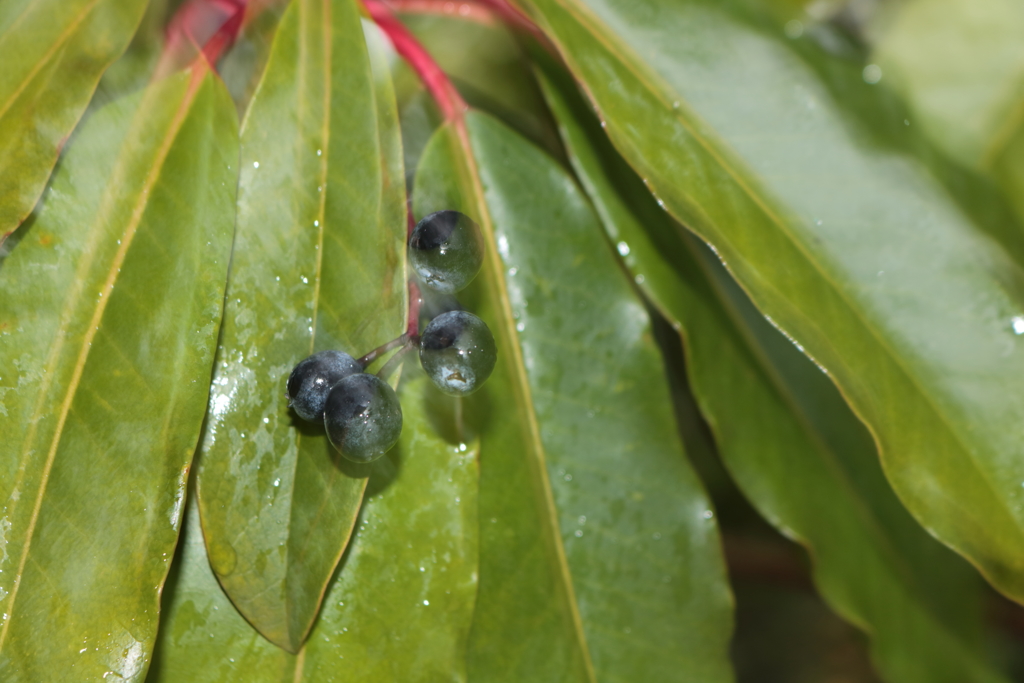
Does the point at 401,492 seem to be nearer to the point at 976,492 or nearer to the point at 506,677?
the point at 506,677

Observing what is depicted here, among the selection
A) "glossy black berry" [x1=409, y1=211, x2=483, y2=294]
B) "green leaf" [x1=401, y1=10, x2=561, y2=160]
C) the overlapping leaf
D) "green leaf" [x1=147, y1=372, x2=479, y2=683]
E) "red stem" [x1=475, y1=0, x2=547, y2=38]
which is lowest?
"green leaf" [x1=147, y1=372, x2=479, y2=683]

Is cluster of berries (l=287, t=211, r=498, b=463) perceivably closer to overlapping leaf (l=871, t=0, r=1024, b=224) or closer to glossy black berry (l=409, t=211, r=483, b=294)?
glossy black berry (l=409, t=211, r=483, b=294)

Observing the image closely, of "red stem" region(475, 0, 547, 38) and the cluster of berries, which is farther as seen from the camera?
"red stem" region(475, 0, 547, 38)

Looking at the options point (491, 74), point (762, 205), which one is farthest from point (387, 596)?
point (491, 74)

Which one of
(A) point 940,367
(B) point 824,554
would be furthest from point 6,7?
(B) point 824,554

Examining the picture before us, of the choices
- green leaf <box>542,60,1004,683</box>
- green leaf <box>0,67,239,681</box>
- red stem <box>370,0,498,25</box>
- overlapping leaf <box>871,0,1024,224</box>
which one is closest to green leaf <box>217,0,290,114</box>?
green leaf <box>0,67,239,681</box>

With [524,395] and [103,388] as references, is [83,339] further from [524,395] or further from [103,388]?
[524,395]
